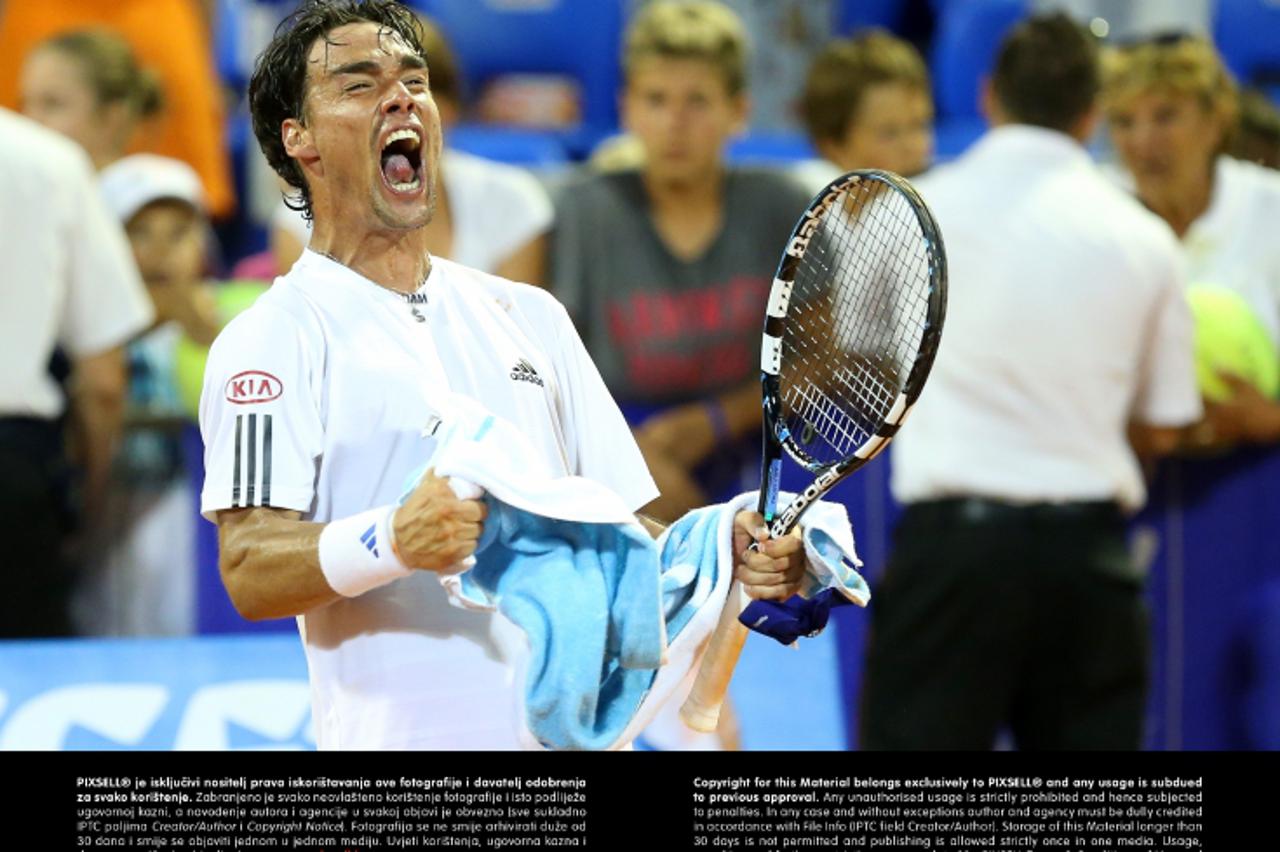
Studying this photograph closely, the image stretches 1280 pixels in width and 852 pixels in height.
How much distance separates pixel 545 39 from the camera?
6742 millimetres

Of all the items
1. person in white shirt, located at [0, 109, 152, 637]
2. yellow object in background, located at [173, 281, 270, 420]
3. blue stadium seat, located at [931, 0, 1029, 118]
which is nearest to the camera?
person in white shirt, located at [0, 109, 152, 637]

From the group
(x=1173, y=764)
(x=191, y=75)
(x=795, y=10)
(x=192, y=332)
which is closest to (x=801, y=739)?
(x=1173, y=764)

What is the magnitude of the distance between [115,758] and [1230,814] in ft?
4.63

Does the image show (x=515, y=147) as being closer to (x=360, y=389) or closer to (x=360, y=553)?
(x=360, y=389)

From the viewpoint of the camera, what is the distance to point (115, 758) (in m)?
2.51

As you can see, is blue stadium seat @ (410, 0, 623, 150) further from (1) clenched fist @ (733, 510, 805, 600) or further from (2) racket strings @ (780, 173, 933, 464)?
(1) clenched fist @ (733, 510, 805, 600)

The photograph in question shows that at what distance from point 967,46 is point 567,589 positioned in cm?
466

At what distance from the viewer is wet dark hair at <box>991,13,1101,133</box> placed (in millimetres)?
3867

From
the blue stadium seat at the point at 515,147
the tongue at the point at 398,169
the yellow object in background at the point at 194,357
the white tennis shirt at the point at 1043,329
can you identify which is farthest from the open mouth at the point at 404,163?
the blue stadium seat at the point at 515,147

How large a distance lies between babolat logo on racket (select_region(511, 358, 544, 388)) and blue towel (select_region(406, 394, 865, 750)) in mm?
160

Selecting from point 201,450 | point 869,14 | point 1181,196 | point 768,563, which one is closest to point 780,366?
point 768,563

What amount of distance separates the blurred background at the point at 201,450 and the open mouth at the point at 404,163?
1.41m

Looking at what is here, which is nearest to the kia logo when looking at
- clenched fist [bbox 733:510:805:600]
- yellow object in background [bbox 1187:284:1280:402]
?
clenched fist [bbox 733:510:805:600]

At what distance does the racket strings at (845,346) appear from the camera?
2.40 metres
